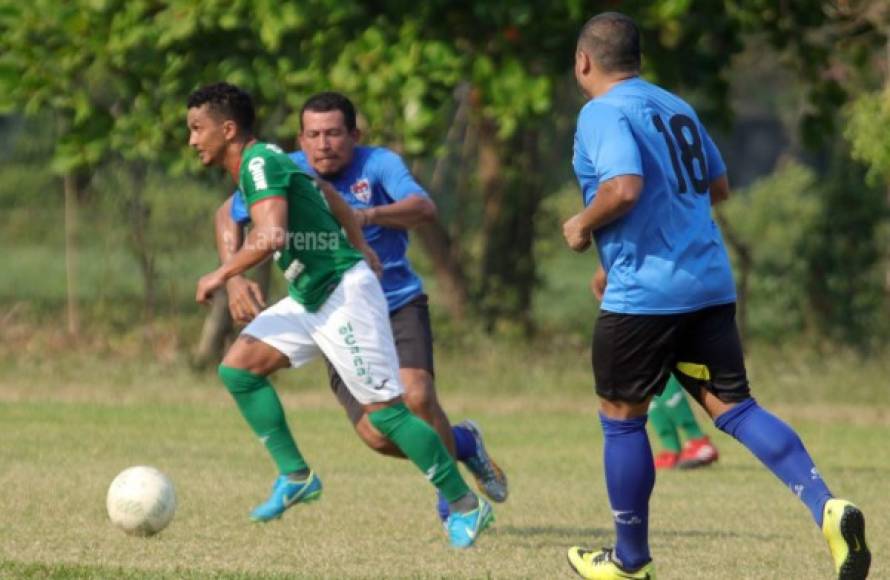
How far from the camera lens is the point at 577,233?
6594mm

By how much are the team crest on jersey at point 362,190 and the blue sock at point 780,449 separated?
2.72 metres

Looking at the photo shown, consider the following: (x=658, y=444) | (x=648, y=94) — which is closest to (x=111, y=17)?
(x=658, y=444)

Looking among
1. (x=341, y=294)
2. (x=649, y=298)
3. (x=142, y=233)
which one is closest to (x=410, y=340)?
(x=341, y=294)

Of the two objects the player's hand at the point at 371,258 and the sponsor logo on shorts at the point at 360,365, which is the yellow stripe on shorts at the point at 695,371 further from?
the player's hand at the point at 371,258

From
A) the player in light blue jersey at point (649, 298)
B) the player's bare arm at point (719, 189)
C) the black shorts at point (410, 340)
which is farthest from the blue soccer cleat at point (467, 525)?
the player's bare arm at point (719, 189)

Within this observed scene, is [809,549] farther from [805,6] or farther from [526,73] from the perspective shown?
[805,6]

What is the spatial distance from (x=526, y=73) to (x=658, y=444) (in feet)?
13.0

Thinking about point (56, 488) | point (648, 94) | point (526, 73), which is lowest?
point (56, 488)

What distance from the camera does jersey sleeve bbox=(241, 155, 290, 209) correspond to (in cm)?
794

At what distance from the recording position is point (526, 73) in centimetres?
1655

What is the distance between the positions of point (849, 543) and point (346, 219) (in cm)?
287

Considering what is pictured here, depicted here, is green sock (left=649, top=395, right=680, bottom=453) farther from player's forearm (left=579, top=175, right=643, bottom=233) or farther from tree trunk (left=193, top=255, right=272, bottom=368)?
tree trunk (left=193, top=255, right=272, bottom=368)

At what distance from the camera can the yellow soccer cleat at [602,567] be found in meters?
6.85

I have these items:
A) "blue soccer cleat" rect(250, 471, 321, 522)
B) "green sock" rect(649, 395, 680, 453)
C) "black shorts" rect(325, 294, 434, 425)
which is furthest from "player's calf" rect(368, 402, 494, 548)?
"green sock" rect(649, 395, 680, 453)
